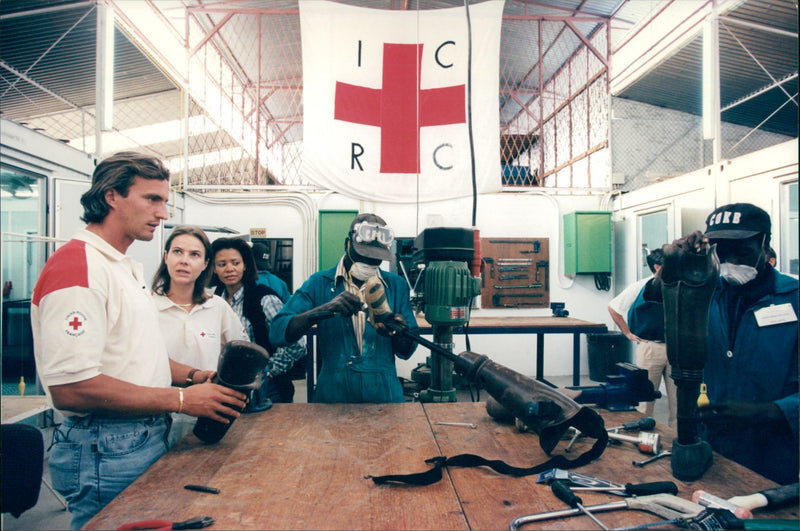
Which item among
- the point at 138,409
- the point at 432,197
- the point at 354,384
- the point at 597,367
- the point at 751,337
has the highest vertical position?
the point at 432,197

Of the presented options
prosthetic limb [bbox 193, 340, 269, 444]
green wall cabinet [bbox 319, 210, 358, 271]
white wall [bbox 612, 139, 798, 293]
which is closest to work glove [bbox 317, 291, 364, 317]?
prosthetic limb [bbox 193, 340, 269, 444]

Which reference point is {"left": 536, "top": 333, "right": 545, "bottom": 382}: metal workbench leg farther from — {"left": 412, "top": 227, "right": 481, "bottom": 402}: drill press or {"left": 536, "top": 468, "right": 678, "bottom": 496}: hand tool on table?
{"left": 536, "top": 468, "right": 678, "bottom": 496}: hand tool on table

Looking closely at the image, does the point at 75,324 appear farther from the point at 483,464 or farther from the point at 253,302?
the point at 253,302

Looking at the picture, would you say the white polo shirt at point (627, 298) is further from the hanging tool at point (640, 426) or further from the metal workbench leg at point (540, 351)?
the hanging tool at point (640, 426)

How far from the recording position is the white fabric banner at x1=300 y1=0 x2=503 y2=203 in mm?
1729

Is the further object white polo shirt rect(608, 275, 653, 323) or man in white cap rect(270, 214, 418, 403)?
white polo shirt rect(608, 275, 653, 323)

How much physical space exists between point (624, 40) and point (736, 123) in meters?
1.67

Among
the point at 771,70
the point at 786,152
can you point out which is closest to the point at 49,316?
the point at 786,152

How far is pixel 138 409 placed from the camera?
1.05 m

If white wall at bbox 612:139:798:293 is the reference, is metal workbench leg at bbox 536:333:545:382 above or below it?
below

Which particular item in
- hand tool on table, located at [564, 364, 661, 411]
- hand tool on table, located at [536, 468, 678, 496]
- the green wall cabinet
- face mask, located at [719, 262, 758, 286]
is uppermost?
the green wall cabinet

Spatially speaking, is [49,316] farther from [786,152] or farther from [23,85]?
[23,85]

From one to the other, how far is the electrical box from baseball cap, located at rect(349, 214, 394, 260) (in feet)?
13.7

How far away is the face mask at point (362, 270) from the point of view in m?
1.75
